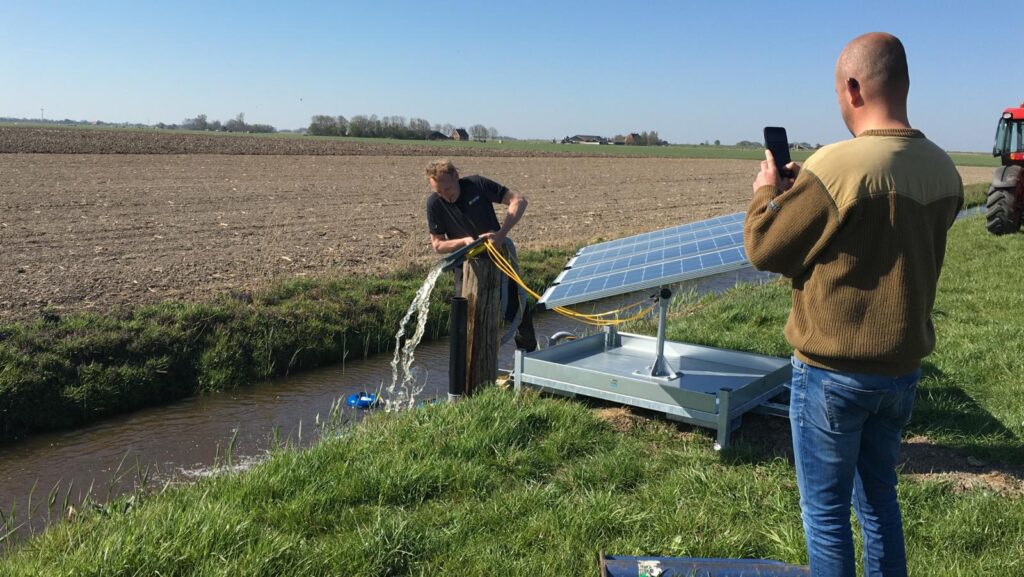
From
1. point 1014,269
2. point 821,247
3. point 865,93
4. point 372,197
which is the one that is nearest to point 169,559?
point 821,247

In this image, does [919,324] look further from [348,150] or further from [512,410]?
[348,150]

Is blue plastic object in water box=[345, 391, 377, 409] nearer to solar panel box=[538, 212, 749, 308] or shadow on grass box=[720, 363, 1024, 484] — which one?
solar panel box=[538, 212, 749, 308]

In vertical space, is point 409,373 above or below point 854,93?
below

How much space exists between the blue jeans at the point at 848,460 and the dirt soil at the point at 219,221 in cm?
896

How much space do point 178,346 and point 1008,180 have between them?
17611mm

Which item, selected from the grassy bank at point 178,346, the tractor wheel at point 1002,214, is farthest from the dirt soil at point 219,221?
the tractor wheel at point 1002,214

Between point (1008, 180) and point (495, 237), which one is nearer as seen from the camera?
point (495, 237)

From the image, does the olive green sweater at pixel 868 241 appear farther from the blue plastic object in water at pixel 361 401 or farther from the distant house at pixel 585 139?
the distant house at pixel 585 139

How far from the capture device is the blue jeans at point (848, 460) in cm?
295

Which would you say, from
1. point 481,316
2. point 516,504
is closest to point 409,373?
point 481,316

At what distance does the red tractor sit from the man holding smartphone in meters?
17.4

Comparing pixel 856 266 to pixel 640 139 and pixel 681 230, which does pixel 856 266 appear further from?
pixel 640 139

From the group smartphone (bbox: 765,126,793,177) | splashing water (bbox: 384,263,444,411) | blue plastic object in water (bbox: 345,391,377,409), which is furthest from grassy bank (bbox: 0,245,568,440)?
smartphone (bbox: 765,126,793,177)

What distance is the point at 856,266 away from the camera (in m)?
2.88
